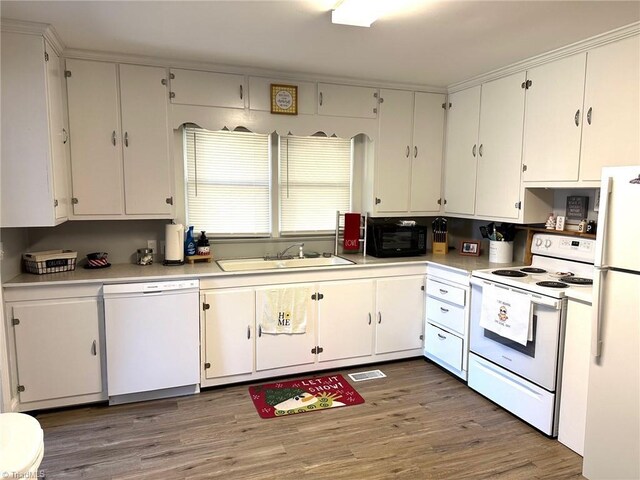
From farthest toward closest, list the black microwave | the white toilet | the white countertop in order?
the black microwave
the white countertop
the white toilet

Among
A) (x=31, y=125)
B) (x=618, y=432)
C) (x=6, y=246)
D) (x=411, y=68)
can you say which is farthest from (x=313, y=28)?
(x=618, y=432)

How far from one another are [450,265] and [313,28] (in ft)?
6.74

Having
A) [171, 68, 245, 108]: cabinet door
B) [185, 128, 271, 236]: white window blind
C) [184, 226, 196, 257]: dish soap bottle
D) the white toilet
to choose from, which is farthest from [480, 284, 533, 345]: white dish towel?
the white toilet

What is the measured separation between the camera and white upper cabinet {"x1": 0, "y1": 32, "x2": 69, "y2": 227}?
2.62m

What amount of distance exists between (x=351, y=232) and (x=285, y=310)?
43.1 inches

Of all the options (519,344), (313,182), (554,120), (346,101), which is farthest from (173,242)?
(554,120)

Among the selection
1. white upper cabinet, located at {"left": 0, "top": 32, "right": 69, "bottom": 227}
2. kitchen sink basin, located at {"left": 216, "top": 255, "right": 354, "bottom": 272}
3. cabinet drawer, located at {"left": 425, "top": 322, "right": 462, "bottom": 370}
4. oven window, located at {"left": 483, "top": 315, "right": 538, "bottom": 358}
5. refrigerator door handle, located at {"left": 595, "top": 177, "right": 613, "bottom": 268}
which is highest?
white upper cabinet, located at {"left": 0, "top": 32, "right": 69, "bottom": 227}

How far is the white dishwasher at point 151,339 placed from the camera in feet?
9.68

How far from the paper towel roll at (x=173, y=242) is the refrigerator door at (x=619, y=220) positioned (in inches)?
111

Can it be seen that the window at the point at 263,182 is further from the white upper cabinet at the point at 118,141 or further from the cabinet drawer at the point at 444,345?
the cabinet drawer at the point at 444,345

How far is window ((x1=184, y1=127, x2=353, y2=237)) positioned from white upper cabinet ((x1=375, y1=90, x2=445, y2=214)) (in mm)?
369

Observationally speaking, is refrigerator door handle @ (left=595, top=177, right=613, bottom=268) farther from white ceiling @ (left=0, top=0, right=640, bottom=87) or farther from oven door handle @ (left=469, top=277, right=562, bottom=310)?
white ceiling @ (left=0, top=0, right=640, bottom=87)

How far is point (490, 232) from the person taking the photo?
3.76m

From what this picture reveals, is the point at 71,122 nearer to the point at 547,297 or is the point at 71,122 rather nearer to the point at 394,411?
the point at 394,411
